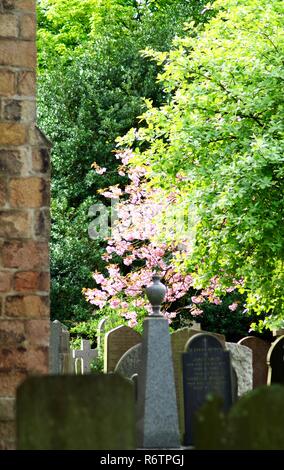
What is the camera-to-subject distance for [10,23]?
9.01 m

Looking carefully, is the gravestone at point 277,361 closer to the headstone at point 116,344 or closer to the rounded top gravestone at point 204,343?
the rounded top gravestone at point 204,343

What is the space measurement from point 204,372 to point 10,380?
2.46 m

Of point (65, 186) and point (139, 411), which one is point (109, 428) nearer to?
point (139, 411)

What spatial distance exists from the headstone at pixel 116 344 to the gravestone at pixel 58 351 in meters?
0.94

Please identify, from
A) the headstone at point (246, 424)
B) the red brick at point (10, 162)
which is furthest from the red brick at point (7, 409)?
the headstone at point (246, 424)

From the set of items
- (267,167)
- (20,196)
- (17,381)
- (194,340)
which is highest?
(267,167)

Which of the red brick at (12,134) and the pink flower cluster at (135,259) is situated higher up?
the pink flower cluster at (135,259)

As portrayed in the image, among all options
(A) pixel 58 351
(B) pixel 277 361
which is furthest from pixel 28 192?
(A) pixel 58 351

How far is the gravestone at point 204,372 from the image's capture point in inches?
407

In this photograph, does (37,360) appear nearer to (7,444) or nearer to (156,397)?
(7,444)

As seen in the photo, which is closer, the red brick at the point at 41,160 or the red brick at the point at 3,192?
the red brick at the point at 3,192

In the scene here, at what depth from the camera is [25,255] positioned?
884 centimetres

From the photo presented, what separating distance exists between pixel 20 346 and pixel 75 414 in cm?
500
